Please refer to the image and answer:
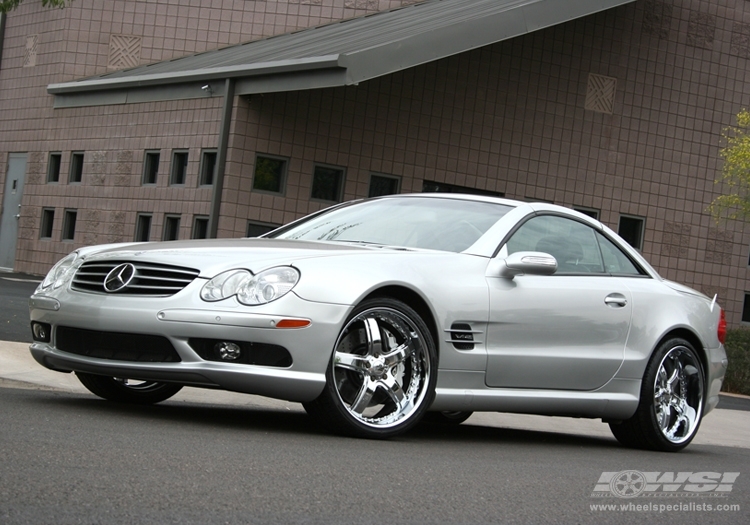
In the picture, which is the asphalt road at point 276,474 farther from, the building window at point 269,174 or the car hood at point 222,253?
the building window at point 269,174

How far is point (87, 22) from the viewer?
81.1 feet

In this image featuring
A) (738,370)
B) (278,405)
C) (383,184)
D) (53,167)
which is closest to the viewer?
(278,405)

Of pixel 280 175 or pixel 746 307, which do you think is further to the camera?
pixel 746 307

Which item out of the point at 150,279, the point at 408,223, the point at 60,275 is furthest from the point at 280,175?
the point at 150,279

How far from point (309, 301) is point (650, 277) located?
2.98 meters

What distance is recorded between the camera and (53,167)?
24781mm

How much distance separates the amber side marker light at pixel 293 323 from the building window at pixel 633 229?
19852mm

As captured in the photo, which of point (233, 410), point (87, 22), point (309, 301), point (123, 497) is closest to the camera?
point (123, 497)

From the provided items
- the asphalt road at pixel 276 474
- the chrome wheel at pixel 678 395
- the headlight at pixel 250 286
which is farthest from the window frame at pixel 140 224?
the headlight at pixel 250 286

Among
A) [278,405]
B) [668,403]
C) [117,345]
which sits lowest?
[278,405]

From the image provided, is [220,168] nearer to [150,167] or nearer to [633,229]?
[150,167]

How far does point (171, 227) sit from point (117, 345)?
15.6 m

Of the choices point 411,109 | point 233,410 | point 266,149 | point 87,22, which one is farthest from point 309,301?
point 87,22

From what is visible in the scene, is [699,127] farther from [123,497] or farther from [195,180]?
[123,497]
